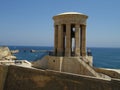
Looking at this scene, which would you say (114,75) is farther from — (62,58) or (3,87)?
(3,87)

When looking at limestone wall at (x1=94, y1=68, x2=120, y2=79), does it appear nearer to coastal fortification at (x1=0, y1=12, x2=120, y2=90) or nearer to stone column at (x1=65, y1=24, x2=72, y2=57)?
coastal fortification at (x1=0, y1=12, x2=120, y2=90)

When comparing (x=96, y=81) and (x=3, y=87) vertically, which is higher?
(x=96, y=81)

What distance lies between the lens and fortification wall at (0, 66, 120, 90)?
28.1 ft

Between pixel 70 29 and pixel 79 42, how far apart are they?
50.7 inches

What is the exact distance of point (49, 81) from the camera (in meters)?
10.4

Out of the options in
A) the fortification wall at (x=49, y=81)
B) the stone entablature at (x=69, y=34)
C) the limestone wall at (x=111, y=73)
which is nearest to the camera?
the fortification wall at (x=49, y=81)

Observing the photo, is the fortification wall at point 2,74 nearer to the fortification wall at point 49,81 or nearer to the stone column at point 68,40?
the fortification wall at point 49,81

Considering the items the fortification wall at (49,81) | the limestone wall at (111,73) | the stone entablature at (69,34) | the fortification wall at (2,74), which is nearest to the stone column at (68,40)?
the stone entablature at (69,34)

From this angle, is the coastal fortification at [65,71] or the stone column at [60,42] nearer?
the coastal fortification at [65,71]

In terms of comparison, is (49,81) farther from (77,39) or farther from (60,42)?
(77,39)

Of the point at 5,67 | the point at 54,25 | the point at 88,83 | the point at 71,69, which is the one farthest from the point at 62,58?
the point at 88,83

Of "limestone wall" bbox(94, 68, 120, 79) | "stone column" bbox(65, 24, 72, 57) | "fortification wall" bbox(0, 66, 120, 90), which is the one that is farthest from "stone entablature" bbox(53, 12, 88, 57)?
"fortification wall" bbox(0, 66, 120, 90)

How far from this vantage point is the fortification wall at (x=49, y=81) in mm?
8571

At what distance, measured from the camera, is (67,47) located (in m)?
14.6
